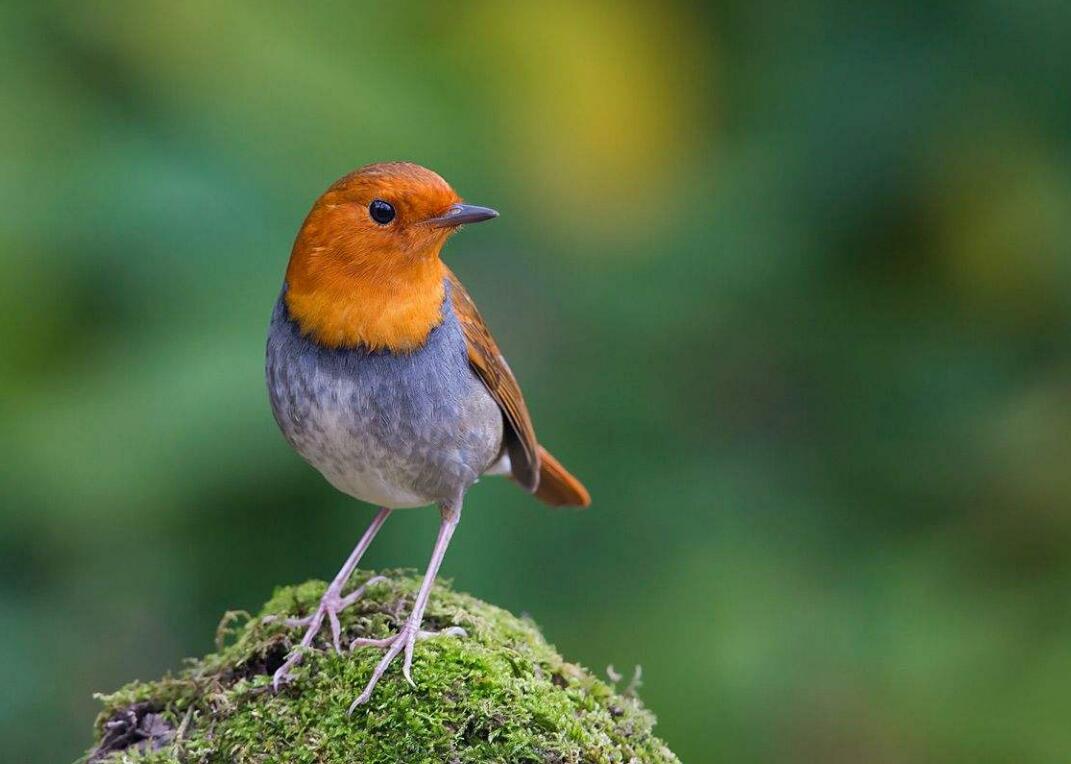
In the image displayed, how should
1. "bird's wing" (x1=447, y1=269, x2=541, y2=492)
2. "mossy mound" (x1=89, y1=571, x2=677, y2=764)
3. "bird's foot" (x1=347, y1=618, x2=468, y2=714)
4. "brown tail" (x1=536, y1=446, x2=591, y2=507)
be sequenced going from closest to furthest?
"mossy mound" (x1=89, y1=571, x2=677, y2=764) < "bird's foot" (x1=347, y1=618, x2=468, y2=714) < "bird's wing" (x1=447, y1=269, x2=541, y2=492) < "brown tail" (x1=536, y1=446, x2=591, y2=507)

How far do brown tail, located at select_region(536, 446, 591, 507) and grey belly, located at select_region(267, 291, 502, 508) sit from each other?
59cm

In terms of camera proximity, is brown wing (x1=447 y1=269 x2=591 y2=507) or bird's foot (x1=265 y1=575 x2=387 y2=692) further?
brown wing (x1=447 y1=269 x2=591 y2=507)

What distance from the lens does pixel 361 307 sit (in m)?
3.54

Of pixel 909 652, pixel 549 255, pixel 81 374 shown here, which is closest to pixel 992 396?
pixel 909 652

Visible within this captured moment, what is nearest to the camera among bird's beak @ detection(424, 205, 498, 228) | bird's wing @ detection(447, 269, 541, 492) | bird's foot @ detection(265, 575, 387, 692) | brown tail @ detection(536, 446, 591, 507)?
bird's foot @ detection(265, 575, 387, 692)

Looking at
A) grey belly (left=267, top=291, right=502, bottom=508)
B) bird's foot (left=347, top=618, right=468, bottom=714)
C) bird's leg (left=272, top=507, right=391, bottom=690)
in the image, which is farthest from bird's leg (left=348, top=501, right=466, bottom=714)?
grey belly (left=267, top=291, right=502, bottom=508)

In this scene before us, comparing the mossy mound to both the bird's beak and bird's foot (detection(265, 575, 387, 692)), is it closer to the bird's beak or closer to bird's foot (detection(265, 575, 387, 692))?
bird's foot (detection(265, 575, 387, 692))

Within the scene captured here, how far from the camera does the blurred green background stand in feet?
16.3

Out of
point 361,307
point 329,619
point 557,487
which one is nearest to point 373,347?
point 361,307

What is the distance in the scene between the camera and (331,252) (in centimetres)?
354

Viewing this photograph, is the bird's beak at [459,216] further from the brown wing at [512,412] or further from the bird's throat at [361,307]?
the brown wing at [512,412]

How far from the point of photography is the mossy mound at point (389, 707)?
293cm

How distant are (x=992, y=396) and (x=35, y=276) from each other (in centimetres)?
365

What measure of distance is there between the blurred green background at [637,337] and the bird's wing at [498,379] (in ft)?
2.90
